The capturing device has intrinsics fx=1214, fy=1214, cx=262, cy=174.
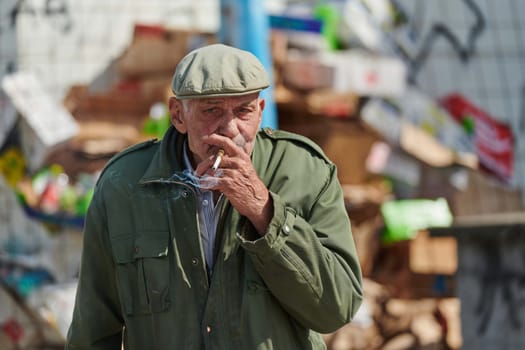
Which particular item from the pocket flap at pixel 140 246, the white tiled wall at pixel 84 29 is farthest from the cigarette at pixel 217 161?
the white tiled wall at pixel 84 29

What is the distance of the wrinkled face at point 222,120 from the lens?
250 centimetres

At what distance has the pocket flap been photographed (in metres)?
2.61

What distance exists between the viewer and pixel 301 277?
8.07ft

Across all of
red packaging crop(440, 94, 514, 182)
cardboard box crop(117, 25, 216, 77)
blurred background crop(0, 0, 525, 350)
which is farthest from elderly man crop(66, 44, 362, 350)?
red packaging crop(440, 94, 514, 182)

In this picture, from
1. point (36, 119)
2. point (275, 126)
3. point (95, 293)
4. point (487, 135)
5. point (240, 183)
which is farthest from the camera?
point (487, 135)

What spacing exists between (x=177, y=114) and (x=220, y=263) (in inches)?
13.4

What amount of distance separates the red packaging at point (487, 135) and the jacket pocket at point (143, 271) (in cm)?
959

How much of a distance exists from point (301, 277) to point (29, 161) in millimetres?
7608

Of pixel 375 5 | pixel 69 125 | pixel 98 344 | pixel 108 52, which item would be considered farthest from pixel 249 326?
pixel 375 5

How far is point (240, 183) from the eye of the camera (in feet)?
7.93

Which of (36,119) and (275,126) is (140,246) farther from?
(36,119)

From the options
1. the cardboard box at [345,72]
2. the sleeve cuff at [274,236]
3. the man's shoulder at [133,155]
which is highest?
the man's shoulder at [133,155]

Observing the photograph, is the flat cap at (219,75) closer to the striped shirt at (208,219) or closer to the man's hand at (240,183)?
the man's hand at (240,183)

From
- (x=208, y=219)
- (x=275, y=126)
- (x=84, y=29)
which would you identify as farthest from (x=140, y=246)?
(x=84, y=29)
